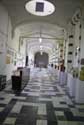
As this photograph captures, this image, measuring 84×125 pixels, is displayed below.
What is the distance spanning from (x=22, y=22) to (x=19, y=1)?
79.8 inches

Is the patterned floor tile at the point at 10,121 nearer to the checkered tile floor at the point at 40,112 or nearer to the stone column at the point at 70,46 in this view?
the checkered tile floor at the point at 40,112

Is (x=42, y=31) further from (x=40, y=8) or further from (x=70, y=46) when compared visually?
(x=70, y=46)

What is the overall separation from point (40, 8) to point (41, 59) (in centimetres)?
3053

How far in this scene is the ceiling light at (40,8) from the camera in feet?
31.8

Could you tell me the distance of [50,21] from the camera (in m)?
10.2

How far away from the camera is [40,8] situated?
999cm

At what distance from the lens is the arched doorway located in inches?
1583

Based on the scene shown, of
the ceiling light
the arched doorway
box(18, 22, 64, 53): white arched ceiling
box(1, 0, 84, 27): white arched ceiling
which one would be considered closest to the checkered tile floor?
box(1, 0, 84, 27): white arched ceiling

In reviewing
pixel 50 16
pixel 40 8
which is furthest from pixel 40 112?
pixel 40 8

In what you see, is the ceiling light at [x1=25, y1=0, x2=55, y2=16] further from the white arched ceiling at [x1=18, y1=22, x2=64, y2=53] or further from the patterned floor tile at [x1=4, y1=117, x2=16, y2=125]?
the patterned floor tile at [x1=4, y1=117, x2=16, y2=125]

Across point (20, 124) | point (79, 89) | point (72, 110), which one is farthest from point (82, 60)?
point (20, 124)

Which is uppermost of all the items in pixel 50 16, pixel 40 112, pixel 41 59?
pixel 50 16

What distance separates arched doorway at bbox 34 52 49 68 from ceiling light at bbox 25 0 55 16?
98.6 ft

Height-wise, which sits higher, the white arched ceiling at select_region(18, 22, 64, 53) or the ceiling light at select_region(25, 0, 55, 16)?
the ceiling light at select_region(25, 0, 55, 16)
